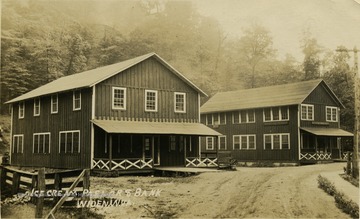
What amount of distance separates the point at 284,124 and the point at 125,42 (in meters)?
12.4

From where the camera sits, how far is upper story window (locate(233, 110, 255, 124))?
28.8 m

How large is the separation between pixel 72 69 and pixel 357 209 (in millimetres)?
15704

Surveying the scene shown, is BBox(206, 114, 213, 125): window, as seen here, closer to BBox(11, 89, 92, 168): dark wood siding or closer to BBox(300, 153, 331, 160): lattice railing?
BBox(300, 153, 331, 160): lattice railing

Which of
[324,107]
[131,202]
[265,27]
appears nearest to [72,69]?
[265,27]

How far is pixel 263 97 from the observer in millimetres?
28531

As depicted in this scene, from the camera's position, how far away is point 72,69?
22.3m

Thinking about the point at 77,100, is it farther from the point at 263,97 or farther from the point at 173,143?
the point at 263,97

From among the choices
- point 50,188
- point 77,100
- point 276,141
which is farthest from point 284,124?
point 50,188

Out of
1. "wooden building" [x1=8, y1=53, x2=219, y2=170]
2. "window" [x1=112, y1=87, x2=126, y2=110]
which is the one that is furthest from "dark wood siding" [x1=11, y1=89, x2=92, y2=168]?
"window" [x1=112, y1=87, x2=126, y2=110]

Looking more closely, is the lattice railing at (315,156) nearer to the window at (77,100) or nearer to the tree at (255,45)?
the tree at (255,45)

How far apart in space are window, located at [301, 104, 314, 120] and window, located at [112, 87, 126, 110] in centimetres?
1185

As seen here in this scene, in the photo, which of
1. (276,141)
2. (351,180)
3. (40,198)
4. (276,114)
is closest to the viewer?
(40,198)

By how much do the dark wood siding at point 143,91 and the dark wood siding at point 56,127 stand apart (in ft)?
2.39

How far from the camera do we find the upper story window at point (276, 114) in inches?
1057
